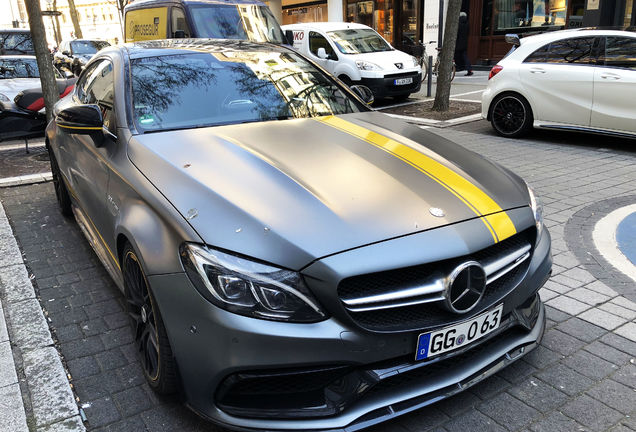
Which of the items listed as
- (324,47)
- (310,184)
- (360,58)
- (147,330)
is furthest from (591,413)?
(324,47)

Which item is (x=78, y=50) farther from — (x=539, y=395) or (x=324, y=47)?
(x=539, y=395)

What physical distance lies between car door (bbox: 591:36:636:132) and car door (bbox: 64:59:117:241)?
253 inches

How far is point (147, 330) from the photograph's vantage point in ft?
8.92

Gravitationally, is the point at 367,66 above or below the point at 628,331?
above

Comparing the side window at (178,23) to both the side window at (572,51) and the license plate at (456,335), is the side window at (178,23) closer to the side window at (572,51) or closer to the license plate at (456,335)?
the side window at (572,51)

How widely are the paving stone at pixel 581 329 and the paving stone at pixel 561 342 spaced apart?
→ 0.05 m

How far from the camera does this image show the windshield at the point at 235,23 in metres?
10.8

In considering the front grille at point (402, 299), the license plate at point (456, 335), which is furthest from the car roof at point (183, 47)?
the license plate at point (456, 335)

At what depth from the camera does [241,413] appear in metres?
2.17

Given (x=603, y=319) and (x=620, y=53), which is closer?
(x=603, y=319)

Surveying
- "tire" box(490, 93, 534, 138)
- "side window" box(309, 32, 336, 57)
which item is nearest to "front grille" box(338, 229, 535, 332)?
"tire" box(490, 93, 534, 138)

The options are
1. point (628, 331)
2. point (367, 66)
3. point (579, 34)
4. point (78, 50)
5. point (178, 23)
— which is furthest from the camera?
point (78, 50)

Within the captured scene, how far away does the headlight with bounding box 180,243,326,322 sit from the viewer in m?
2.10

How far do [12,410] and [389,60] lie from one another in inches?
445
